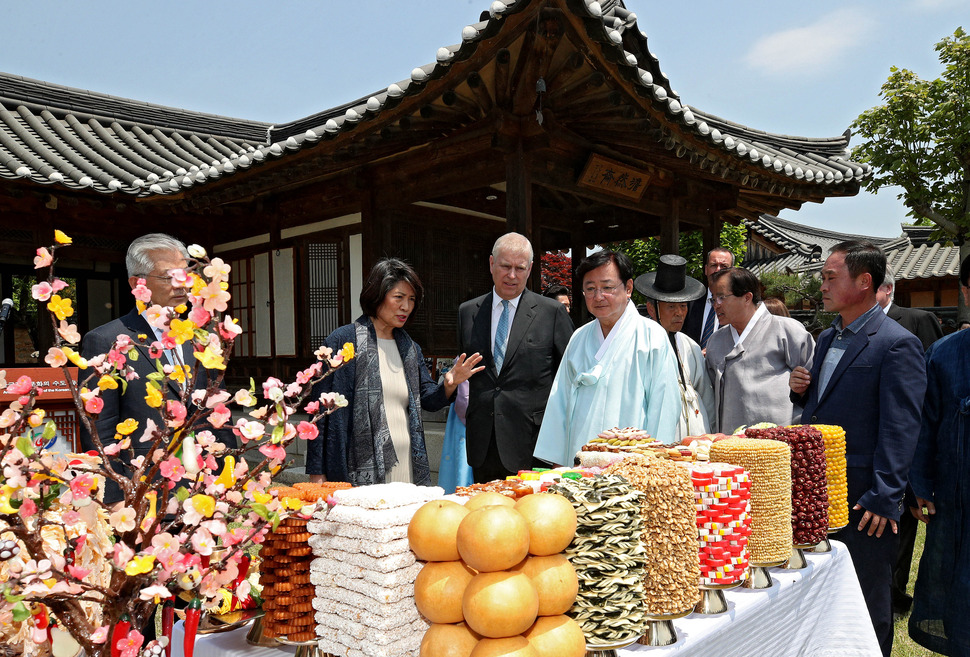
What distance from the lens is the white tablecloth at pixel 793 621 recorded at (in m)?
1.79

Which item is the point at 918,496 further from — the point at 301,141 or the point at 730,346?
the point at 301,141

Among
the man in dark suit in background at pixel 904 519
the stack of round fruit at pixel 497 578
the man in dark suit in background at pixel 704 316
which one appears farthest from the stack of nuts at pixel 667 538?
the man in dark suit in background at pixel 704 316

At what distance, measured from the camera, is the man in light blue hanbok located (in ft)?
9.59

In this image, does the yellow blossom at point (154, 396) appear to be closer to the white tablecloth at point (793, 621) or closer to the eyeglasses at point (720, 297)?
the white tablecloth at point (793, 621)

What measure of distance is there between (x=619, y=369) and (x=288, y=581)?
5.96ft

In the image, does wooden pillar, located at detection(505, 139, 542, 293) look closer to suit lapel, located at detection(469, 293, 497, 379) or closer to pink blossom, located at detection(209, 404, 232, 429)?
suit lapel, located at detection(469, 293, 497, 379)

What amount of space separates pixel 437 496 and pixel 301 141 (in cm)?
447

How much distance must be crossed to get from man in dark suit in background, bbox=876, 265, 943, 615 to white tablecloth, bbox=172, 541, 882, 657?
229cm

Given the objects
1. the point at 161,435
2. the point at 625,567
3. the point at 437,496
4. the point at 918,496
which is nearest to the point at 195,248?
the point at 161,435

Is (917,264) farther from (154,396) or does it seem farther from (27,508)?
(27,508)

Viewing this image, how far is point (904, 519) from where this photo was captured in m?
4.40

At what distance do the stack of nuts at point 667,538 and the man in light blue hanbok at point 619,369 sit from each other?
3.70 ft

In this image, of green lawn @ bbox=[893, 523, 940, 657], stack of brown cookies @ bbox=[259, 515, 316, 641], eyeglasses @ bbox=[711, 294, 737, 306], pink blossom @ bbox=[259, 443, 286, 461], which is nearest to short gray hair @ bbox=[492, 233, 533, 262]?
eyeglasses @ bbox=[711, 294, 737, 306]

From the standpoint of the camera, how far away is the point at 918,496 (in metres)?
2.99
